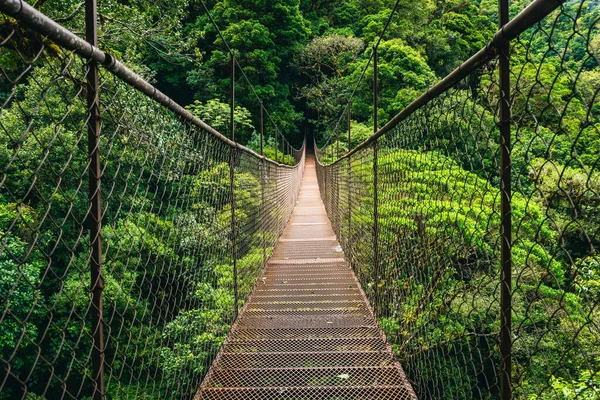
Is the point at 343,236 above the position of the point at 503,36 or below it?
below

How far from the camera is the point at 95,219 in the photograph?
88 centimetres

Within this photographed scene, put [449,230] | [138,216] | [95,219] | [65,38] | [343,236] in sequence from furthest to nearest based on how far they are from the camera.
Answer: [343,236] < [449,230] < [138,216] < [95,219] < [65,38]

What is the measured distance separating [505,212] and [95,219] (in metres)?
0.86

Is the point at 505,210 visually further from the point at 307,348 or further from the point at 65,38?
the point at 307,348

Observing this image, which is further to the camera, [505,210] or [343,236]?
[343,236]

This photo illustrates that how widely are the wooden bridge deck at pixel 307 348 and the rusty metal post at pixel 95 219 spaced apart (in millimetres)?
811

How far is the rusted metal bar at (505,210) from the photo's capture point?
0.81m

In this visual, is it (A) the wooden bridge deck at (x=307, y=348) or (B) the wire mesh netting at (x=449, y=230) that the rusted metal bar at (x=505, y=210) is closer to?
(B) the wire mesh netting at (x=449, y=230)

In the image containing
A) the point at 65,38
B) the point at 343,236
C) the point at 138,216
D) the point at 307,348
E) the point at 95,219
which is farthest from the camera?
the point at 343,236

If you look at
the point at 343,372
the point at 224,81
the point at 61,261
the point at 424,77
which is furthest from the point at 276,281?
the point at 224,81

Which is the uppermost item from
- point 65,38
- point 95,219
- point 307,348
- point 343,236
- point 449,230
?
point 65,38

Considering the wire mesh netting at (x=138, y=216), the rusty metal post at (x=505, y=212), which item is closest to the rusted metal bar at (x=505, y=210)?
the rusty metal post at (x=505, y=212)

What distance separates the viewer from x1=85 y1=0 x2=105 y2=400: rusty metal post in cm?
87

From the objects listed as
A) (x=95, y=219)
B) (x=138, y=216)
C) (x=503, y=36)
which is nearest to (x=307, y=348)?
(x=138, y=216)
